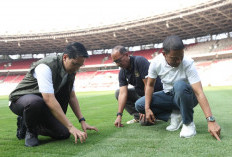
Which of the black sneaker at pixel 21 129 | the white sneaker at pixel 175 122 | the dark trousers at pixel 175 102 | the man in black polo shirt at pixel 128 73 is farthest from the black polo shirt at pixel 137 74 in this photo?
the black sneaker at pixel 21 129

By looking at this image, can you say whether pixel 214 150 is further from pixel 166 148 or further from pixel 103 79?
Result: pixel 103 79

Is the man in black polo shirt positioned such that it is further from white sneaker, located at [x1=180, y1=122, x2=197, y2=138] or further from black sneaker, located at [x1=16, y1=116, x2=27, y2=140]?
black sneaker, located at [x1=16, y1=116, x2=27, y2=140]

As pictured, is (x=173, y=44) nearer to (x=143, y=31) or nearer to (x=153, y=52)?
(x=143, y=31)

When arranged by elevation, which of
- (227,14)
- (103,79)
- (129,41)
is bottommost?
(103,79)

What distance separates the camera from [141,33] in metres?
32.5

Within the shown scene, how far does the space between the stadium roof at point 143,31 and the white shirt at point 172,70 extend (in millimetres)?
22582

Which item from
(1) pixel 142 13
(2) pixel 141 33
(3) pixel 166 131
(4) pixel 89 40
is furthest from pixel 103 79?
(3) pixel 166 131

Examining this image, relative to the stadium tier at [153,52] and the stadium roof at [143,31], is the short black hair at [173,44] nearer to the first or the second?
the stadium roof at [143,31]

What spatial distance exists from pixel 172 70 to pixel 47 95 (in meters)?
1.65

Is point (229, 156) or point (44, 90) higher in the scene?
point (44, 90)

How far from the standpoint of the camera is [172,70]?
117 inches

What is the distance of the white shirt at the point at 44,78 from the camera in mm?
2564

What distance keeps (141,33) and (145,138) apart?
30.8 metres

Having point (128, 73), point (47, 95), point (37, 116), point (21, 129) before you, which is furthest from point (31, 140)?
point (128, 73)
